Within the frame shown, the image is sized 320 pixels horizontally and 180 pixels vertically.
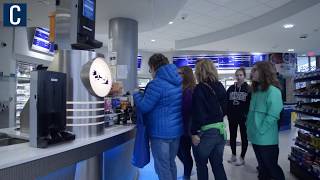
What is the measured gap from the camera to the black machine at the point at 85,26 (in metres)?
2.18

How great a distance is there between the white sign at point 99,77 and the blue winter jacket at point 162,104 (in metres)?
0.30

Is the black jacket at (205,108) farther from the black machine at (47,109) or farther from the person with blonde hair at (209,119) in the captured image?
the black machine at (47,109)

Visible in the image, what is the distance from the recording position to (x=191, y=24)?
7191 millimetres

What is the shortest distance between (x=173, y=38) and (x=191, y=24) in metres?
1.69

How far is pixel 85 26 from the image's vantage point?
2252 mm

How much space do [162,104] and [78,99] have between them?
2.42ft

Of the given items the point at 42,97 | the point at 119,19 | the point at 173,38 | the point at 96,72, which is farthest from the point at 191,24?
the point at 42,97

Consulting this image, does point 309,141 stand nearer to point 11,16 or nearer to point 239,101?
point 239,101

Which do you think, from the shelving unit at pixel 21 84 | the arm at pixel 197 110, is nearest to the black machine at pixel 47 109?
the arm at pixel 197 110

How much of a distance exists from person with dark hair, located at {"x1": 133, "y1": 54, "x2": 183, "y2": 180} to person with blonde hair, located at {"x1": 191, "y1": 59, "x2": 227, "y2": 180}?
18cm

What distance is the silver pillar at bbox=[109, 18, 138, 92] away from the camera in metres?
4.70

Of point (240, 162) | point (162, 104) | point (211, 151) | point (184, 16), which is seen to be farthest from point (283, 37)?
point (162, 104)

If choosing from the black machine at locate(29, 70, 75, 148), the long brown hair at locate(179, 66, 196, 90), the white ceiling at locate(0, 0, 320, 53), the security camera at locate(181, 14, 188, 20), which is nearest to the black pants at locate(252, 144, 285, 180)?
the long brown hair at locate(179, 66, 196, 90)

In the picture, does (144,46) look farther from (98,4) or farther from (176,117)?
(176,117)
